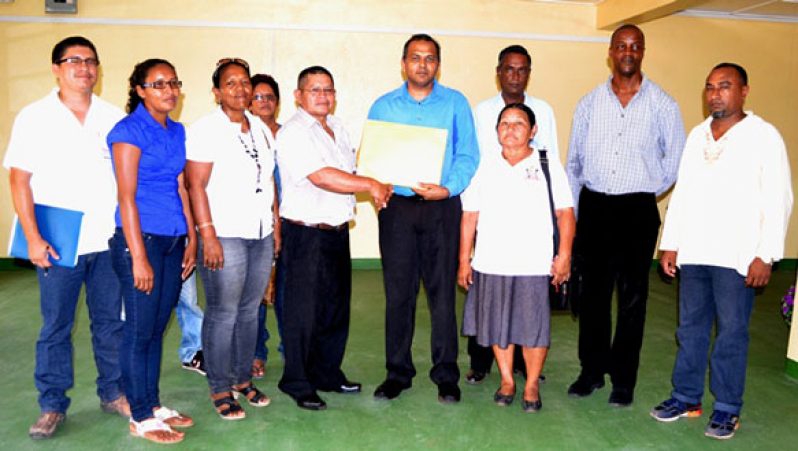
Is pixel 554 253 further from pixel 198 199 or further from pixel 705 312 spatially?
pixel 198 199

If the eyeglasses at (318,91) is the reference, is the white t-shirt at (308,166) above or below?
below

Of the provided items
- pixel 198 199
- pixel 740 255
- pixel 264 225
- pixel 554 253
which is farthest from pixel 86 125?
pixel 740 255

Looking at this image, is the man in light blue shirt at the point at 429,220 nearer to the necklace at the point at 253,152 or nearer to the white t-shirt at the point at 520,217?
the white t-shirt at the point at 520,217

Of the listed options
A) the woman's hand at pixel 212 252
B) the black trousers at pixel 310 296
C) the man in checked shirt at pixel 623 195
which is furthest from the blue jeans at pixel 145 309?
the man in checked shirt at pixel 623 195

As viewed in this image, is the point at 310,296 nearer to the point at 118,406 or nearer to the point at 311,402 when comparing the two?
the point at 311,402

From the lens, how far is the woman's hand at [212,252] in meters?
3.19

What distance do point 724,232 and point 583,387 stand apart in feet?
4.05

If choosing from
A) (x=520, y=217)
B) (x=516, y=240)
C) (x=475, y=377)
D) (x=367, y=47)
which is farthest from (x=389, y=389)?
(x=367, y=47)

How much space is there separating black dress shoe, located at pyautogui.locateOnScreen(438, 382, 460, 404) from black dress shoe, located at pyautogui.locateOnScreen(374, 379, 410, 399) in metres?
0.23

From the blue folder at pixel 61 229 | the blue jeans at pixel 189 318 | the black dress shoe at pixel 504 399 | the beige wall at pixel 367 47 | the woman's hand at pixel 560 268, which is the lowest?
the black dress shoe at pixel 504 399

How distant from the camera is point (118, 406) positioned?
137 inches

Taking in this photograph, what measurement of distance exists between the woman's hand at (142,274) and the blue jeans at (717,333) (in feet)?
8.65

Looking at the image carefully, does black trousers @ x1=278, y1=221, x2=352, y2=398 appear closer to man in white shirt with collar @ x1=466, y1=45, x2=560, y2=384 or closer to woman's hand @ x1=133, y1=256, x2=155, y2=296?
woman's hand @ x1=133, y1=256, x2=155, y2=296

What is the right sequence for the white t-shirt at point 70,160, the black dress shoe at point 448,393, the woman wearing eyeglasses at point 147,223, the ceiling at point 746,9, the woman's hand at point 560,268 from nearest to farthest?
1. the woman wearing eyeglasses at point 147,223
2. the white t-shirt at point 70,160
3. the woman's hand at point 560,268
4. the black dress shoe at point 448,393
5. the ceiling at point 746,9
